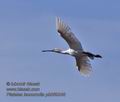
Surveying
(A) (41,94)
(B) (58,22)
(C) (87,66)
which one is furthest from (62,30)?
(A) (41,94)

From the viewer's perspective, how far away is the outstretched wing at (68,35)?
989 inches

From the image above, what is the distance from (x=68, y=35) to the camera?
25234 millimetres

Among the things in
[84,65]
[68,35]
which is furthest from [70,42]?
[84,65]

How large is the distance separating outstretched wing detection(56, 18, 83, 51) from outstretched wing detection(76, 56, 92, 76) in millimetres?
1113

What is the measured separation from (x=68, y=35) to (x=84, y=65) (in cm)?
210

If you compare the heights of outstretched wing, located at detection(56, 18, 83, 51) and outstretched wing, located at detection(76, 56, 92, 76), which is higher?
outstretched wing, located at detection(56, 18, 83, 51)

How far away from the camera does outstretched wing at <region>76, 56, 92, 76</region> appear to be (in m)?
26.2

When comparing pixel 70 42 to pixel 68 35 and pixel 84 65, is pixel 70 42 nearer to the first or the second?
pixel 68 35

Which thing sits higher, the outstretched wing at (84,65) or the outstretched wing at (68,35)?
Answer: the outstretched wing at (68,35)

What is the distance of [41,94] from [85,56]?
11.8 feet

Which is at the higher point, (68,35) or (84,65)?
(68,35)

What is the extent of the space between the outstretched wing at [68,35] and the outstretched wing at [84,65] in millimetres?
1113

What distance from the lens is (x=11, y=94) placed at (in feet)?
91.0

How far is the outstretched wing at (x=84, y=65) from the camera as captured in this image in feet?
85.8
